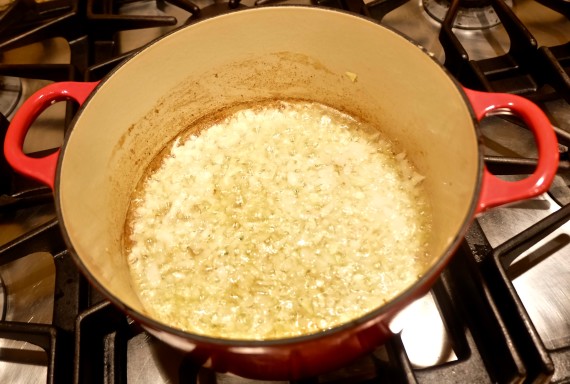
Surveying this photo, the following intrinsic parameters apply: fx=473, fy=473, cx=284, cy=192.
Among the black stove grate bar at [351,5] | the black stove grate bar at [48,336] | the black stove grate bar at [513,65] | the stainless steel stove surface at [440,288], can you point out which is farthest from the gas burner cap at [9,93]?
the black stove grate bar at [513,65]

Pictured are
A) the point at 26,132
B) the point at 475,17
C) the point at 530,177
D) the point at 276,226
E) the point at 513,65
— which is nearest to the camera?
the point at 530,177

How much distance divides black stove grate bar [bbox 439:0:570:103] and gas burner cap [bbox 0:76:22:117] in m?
0.84

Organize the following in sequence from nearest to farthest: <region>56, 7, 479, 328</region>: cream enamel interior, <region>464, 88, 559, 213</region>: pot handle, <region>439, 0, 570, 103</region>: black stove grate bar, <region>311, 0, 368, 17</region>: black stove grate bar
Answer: <region>464, 88, 559, 213</region>: pot handle
<region>56, 7, 479, 328</region>: cream enamel interior
<region>439, 0, 570, 103</region>: black stove grate bar
<region>311, 0, 368, 17</region>: black stove grate bar

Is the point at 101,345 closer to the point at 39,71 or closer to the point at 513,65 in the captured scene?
the point at 39,71

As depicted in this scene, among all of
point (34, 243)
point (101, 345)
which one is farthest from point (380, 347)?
point (34, 243)

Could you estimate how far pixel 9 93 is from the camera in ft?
3.20

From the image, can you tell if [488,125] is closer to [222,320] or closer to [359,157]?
[359,157]

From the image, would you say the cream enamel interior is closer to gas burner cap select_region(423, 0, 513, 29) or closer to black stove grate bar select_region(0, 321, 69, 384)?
black stove grate bar select_region(0, 321, 69, 384)

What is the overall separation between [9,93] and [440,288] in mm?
911

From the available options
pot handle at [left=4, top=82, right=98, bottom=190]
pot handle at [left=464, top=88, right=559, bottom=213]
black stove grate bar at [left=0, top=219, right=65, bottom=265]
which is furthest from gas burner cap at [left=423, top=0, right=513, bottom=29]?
black stove grate bar at [left=0, top=219, right=65, bottom=265]

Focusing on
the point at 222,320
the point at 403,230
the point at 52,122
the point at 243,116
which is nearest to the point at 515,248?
the point at 403,230

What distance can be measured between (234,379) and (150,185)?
388mm

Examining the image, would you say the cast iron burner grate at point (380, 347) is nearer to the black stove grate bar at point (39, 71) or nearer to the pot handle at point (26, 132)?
the pot handle at point (26, 132)

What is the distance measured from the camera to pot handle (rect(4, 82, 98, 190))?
584 mm
